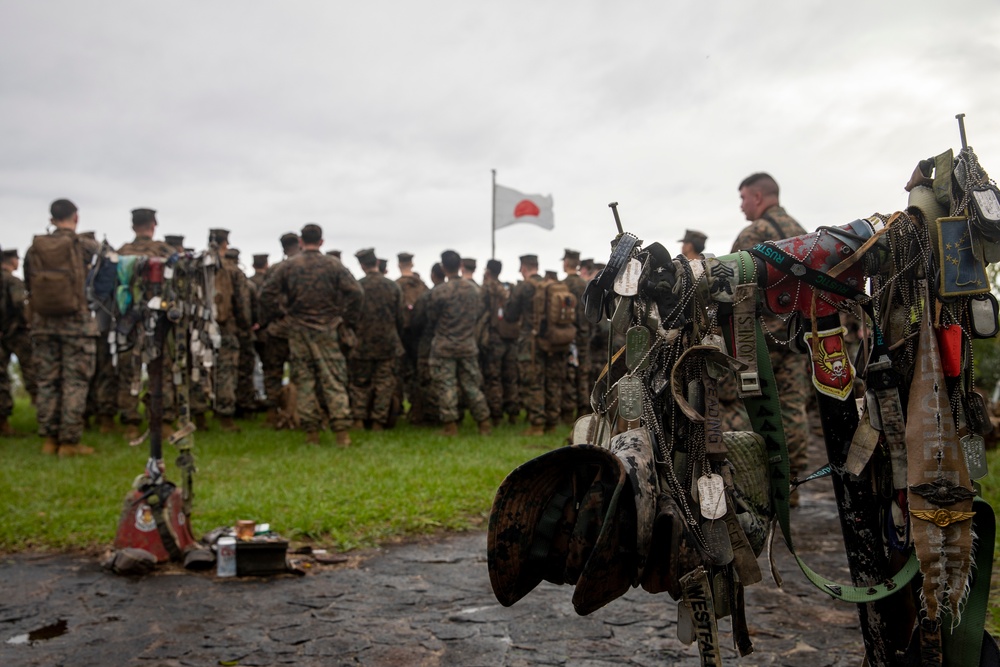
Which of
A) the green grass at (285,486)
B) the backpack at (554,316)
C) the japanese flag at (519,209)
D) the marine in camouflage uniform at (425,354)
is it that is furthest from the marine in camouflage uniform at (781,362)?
the japanese flag at (519,209)

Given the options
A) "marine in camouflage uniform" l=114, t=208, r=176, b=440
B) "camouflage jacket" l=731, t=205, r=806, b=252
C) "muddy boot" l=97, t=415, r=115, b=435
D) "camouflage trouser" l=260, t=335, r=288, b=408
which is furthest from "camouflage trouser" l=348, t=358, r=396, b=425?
"camouflage jacket" l=731, t=205, r=806, b=252

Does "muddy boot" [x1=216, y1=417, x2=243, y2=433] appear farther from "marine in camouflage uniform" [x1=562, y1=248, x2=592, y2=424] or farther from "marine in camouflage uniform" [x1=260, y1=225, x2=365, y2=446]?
"marine in camouflage uniform" [x1=562, y1=248, x2=592, y2=424]

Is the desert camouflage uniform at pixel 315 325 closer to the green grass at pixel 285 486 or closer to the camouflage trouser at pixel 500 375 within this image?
the green grass at pixel 285 486

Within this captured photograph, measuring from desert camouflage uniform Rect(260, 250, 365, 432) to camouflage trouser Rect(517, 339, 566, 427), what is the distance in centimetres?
299

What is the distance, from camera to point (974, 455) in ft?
8.20

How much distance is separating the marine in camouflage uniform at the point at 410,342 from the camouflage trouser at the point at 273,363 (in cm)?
190

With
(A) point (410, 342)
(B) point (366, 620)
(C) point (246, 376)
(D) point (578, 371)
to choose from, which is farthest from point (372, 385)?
(B) point (366, 620)

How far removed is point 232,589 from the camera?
4879mm

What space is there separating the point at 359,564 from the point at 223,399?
664 cm

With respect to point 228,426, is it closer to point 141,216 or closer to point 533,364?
point 141,216

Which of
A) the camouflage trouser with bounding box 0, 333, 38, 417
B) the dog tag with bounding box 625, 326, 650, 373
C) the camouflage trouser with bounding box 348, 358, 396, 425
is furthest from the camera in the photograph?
the camouflage trouser with bounding box 348, 358, 396, 425

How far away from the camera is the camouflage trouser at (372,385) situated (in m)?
11.6

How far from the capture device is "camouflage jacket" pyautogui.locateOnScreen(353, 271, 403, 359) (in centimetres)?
1142

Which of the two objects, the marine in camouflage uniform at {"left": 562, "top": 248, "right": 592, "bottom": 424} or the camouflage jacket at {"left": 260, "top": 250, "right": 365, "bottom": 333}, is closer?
the camouflage jacket at {"left": 260, "top": 250, "right": 365, "bottom": 333}
